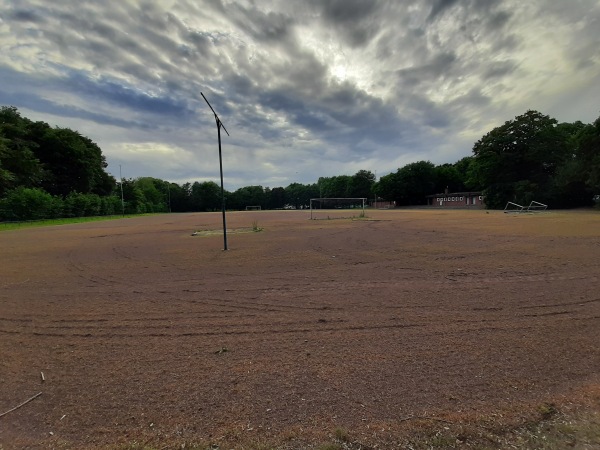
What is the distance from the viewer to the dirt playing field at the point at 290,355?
2.58 metres

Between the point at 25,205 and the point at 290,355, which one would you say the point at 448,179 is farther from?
the point at 290,355

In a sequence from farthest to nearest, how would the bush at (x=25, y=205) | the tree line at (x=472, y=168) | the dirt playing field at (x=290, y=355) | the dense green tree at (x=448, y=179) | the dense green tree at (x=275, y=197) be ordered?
the dense green tree at (x=275, y=197), the dense green tree at (x=448, y=179), the tree line at (x=472, y=168), the bush at (x=25, y=205), the dirt playing field at (x=290, y=355)

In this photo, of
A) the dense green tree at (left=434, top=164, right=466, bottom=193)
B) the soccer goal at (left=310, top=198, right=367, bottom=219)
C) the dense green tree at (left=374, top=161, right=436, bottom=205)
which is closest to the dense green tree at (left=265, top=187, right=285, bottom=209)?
the soccer goal at (left=310, top=198, right=367, bottom=219)

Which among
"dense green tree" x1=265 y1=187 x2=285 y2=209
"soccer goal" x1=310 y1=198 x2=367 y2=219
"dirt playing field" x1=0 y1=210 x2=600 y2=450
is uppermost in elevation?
"dense green tree" x1=265 y1=187 x2=285 y2=209

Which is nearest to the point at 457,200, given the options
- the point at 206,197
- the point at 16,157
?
the point at 206,197

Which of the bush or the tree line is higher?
the tree line

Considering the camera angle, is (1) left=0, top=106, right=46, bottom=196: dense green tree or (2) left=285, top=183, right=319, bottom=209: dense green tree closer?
(1) left=0, top=106, right=46, bottom=196: dense green tree

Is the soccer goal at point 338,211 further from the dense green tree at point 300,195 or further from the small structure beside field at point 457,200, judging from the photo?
the small structure beside field at point 457,200

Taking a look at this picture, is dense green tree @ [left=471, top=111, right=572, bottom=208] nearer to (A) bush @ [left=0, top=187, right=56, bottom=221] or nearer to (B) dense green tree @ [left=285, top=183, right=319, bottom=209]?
(A) bush @ [left=0, top=187, right=56, bottom=221]

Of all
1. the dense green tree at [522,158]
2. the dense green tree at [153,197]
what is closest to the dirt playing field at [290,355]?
the dense green tree at [522,158]

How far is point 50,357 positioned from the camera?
12.6 feet

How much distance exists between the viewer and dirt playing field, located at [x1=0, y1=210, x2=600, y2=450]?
2582mm

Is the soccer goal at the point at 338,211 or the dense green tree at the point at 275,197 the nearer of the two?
the soccer goal at the point at 338,211

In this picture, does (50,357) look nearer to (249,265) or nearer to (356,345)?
(356,345)
